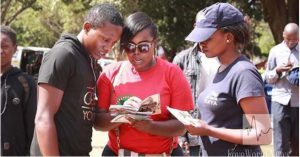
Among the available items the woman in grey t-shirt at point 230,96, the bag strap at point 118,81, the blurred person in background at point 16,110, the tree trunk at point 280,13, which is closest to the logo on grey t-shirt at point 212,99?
the woman in grey t-shirt at point 230,96

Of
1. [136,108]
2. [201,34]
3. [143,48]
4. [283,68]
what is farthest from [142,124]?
[283,68]

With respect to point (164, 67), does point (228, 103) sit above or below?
below

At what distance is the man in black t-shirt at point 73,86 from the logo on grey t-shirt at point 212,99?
2.10 feet

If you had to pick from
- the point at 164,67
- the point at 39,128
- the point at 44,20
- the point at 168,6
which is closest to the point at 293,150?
the point at 164,67

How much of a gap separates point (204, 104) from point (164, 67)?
398mm

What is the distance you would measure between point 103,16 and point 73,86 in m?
0.44

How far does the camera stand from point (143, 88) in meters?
3.20

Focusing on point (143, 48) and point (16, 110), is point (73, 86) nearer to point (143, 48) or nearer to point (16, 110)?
point (143, 48)

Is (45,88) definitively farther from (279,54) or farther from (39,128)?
(279,54)

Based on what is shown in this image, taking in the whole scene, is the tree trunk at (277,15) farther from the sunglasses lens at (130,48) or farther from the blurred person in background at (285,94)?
the sunglasses lens at (130,48)

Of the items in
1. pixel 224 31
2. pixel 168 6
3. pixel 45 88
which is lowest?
pixel 45 88

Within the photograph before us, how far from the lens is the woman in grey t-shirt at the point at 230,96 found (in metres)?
2.83

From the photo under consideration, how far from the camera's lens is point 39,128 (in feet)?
8.87

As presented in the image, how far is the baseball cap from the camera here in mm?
2951
